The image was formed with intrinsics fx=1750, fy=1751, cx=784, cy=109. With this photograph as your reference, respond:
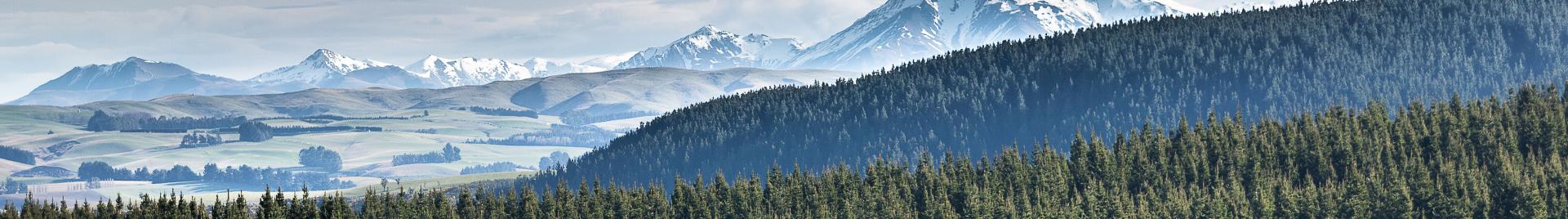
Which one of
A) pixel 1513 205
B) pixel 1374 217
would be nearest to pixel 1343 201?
pixel 1374 217

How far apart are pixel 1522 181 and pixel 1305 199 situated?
2249cm

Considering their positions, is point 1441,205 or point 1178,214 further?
point 1178,214

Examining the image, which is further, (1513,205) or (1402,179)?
(1402,179)

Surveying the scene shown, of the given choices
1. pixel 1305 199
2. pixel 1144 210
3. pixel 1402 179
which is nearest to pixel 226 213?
pixel 1144 210

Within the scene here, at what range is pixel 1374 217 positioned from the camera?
187250mm

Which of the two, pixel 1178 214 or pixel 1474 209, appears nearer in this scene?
pixel 1474 209

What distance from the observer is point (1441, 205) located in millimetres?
181625

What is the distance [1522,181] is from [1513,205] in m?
5.35

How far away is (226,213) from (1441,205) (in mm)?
132494

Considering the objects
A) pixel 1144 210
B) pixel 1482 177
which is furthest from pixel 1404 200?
pixel 1144 210

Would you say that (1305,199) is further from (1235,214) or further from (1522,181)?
(1522,181)

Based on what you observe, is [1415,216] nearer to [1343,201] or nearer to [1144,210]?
[1343,201]

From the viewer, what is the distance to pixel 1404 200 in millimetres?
182875

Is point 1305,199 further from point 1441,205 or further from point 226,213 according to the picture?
point 226,213
